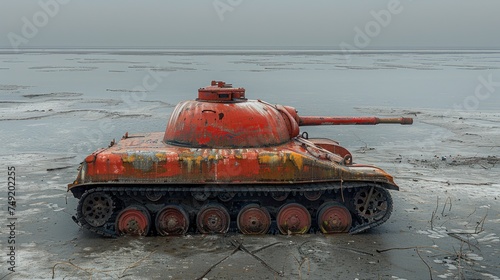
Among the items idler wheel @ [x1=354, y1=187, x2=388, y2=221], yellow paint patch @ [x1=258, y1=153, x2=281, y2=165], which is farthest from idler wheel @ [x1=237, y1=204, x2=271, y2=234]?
idler wheel @ [x1=354, y1=187, x2=388, y2=221]

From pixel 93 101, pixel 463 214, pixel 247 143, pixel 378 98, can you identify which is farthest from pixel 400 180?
pixel 93 101

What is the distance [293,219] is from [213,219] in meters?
1.84

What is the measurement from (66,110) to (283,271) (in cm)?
2460

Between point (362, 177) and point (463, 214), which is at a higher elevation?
point (362, 177)

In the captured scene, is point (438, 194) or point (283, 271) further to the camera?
point (438, 194)

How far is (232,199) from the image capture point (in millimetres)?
11547

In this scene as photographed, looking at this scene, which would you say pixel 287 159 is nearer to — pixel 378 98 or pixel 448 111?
pixel 448 111

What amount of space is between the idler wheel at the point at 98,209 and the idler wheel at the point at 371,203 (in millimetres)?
5620

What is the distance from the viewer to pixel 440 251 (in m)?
10.5

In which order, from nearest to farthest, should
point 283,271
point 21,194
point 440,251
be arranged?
point 283,271 < point 440,251 < point 21,194

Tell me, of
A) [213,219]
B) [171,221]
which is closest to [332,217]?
[213,219]

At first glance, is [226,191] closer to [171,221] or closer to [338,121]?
[171,221]

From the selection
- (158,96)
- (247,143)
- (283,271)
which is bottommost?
(283,271)

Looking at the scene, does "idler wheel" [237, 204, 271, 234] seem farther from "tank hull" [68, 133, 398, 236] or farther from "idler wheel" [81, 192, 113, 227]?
"idler wheel" [81, 192, 113, 227]
